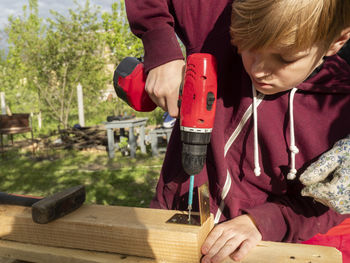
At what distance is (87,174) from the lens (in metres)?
6.62

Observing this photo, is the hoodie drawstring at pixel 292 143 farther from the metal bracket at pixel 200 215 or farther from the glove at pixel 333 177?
the metal bracket at pixel 200 215

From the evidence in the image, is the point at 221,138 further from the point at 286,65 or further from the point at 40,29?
the point at 40,29

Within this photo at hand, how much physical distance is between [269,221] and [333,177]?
0.32 m

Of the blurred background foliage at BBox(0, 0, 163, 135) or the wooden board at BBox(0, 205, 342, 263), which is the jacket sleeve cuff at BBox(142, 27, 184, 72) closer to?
the wooden board at BBox(0, 205, 342, 263)

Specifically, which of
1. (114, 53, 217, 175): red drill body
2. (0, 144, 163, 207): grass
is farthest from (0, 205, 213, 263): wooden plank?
(0, 144, 163, 207): grass

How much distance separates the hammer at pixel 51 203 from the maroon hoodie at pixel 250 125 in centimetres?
48

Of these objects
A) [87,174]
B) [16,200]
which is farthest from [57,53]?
[16,200]

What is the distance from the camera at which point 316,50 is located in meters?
1.01

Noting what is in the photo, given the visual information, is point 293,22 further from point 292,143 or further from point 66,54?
point 66,54

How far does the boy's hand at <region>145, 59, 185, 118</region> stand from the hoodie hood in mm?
501

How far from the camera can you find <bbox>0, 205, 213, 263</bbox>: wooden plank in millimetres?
1076

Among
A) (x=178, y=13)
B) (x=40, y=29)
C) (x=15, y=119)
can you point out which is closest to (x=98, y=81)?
(x=40, y=29)

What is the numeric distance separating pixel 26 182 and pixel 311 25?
642cm

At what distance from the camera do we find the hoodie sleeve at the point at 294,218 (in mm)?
1318
